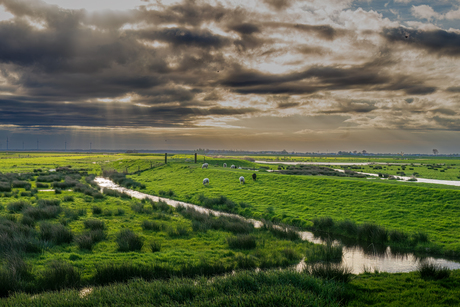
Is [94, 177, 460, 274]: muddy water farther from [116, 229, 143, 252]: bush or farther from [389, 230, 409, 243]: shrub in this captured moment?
[116, 229, 143, 252]: bush

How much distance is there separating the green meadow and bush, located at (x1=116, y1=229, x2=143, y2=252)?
0.16 ft

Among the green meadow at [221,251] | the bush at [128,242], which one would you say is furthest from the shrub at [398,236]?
the bush at [128,242]

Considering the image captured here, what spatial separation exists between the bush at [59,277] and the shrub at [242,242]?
713 cm

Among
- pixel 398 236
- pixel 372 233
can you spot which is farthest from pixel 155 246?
pixel 398 236

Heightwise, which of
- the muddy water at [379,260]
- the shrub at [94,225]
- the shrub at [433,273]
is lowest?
the muddy water at [379,260]

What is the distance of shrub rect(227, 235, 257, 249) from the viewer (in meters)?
13.9

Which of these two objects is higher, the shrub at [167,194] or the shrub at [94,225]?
the shrub at [94,225]

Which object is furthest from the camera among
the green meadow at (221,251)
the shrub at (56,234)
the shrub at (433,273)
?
the shrub at (56,234)

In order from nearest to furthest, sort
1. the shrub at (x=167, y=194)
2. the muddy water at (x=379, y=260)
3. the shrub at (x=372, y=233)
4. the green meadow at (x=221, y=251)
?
the green meadow at (x=221, y=251) < the muddy water at (x=379, y=260) < the shrub at (x=372, y=233) < the shrub at (x=167, y=194)

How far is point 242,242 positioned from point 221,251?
1.51m

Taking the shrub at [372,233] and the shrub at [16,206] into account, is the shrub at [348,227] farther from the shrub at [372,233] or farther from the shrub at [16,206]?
the shrub at [16,206]

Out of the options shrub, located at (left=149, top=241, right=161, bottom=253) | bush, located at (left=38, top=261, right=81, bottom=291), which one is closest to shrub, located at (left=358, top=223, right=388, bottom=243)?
shrub, located at (left=149, top=241, right=161, bottom=253)

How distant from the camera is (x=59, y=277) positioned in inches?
364

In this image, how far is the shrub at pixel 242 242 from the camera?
13922mm
